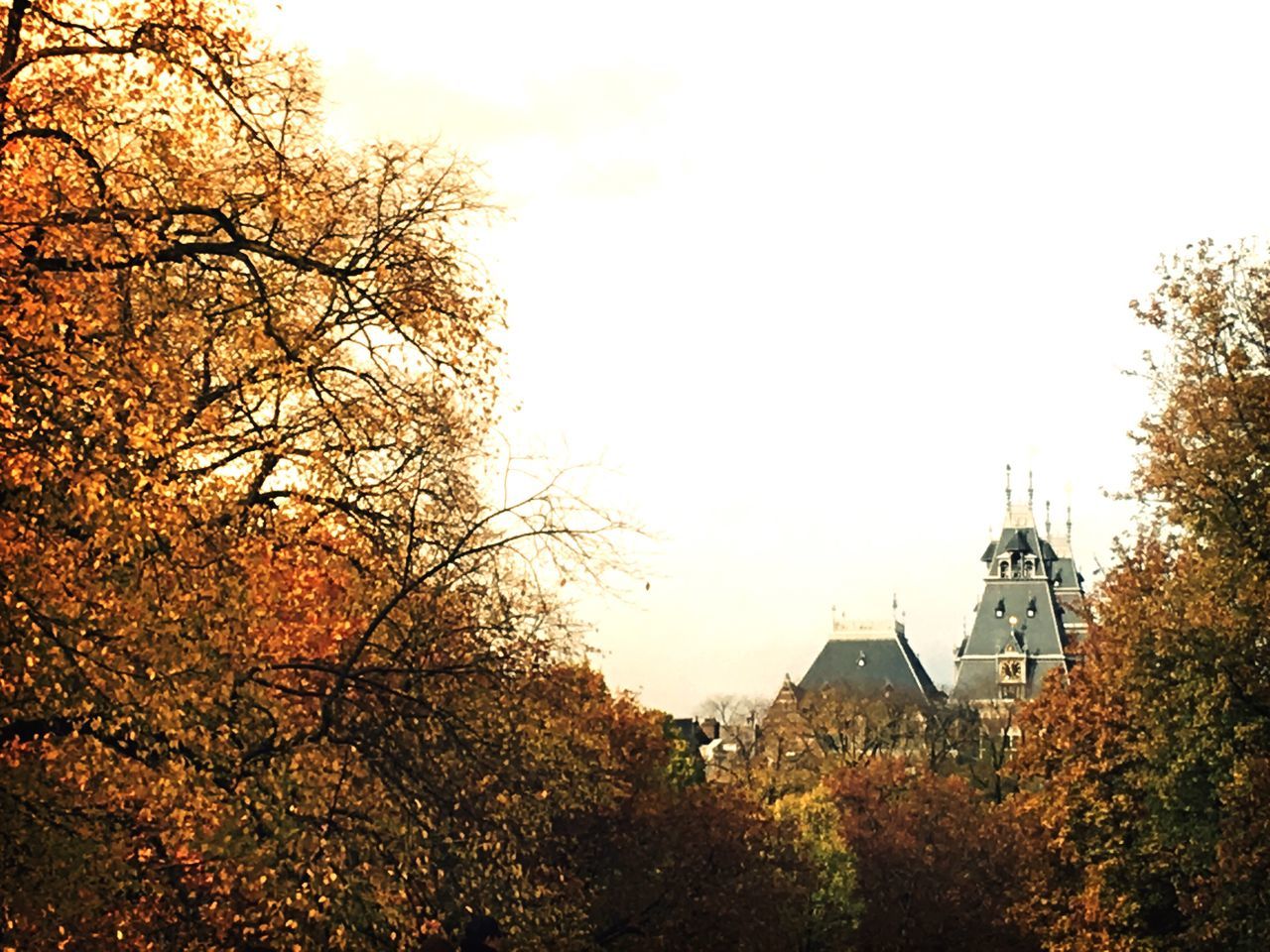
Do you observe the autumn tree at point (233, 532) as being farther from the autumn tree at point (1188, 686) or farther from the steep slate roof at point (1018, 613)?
the steep slate roof at point (1018, 613)

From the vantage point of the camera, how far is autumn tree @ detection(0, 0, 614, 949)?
1385 cm

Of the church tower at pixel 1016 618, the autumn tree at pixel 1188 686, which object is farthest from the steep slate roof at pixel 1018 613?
the autumn tree at pixel 1188 686

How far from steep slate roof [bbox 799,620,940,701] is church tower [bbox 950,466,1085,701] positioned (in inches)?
177

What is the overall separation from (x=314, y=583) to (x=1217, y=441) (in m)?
17.7

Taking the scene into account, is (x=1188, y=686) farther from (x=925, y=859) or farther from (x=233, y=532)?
(x=925, y=859)

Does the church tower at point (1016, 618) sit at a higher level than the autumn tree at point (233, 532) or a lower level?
higher

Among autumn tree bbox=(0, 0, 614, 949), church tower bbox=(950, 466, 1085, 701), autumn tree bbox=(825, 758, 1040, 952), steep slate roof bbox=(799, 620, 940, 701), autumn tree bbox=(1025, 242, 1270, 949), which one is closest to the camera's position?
autumn tree bbox=(0, 0, 614, 949)

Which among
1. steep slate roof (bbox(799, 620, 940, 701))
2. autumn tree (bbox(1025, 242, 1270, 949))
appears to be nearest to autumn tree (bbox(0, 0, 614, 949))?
autumn tree (bbox(1025, 242, 1270, 949))

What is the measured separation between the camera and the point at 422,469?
1884 centimetres

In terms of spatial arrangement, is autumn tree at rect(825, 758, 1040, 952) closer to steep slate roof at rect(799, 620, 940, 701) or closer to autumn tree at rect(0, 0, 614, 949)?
autumn tree at rect(0, 0, 614, 949)

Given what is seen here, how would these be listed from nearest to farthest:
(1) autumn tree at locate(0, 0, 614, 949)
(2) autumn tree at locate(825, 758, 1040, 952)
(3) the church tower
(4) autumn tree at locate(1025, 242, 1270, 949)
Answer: (1) autumn tree at locate(0, 0, 614, 949), (4) autumn tree at locate(1025, 242, 1270, 949), (2) autumn tree at locate(825, 758, 1040, 952), (3) the church tower

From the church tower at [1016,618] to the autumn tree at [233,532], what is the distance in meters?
143

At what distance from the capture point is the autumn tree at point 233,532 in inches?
545

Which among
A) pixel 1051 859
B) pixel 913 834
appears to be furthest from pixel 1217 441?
pixel 913 834
